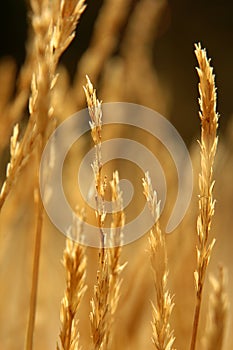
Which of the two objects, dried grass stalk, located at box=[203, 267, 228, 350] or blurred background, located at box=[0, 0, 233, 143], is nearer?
dried grass stalk, located at box=[203, 267, 228, 350]

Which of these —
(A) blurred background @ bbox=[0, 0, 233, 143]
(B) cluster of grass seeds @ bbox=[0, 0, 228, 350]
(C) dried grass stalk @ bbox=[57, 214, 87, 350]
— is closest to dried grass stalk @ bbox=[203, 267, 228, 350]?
(B) cluster of grass seeds @ bbox=[0, 0, 228, 350]

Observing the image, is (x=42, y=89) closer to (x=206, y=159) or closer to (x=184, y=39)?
(x=206, y=159)

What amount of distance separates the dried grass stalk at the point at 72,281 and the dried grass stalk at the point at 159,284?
0.07 m

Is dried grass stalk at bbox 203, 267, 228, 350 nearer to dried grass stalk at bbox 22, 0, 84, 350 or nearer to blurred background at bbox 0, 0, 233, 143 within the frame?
dried grass stalk at bbox 22, 0, 84, 350

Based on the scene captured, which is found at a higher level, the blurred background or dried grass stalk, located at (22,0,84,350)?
the blurred background

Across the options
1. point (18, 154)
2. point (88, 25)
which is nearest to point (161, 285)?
point (18, 154)

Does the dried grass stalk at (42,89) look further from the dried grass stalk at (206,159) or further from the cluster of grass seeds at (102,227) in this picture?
the dried grass stalk at (206,159)

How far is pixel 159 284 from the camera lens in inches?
23.3

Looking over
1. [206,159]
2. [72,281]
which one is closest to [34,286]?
[72,281]

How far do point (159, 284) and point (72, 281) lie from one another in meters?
0.08

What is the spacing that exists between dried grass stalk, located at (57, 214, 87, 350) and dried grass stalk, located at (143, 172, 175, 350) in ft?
0.22

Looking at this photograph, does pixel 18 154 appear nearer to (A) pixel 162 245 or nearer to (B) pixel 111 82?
(A) pixel 162 245

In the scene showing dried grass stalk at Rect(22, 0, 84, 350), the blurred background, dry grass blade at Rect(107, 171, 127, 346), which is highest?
the blurred background

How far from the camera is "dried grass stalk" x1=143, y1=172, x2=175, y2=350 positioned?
1.92 feet
